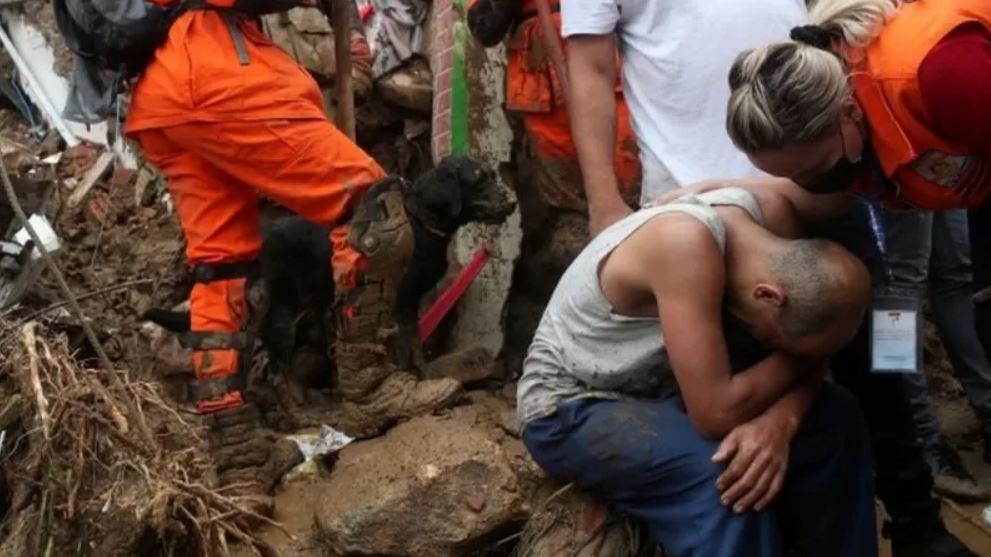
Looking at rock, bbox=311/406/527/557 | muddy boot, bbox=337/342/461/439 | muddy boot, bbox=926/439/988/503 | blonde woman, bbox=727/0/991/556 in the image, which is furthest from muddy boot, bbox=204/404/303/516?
blonde woman, bbox=727/0/991/556

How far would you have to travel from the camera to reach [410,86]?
5.71m

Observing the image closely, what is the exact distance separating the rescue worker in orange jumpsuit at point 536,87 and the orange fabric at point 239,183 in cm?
57

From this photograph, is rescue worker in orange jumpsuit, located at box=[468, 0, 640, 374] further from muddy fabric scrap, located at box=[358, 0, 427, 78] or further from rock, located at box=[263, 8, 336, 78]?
rock, located at box=[263, 8, 336, 78]

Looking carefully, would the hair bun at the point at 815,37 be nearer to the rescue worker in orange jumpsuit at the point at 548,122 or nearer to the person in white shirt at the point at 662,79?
the person in white shirt at the point at 662,79

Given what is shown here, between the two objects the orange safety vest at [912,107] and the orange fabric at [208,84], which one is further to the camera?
the orange fabric at [208,84]

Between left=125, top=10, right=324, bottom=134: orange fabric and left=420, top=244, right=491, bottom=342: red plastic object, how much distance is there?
1.20 metres

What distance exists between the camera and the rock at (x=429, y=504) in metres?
3.79

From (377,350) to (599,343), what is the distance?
1.59 metres

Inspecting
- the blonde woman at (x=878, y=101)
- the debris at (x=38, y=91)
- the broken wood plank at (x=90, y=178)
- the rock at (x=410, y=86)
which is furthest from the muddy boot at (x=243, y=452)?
the debris at (x=38, y=91)

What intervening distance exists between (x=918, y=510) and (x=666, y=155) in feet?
3.54

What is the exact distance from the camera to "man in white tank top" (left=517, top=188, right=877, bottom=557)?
3.01 meters

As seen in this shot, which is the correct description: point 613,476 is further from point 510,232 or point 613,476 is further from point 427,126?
point 427,126

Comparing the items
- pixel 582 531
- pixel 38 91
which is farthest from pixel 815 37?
pixel 38 91

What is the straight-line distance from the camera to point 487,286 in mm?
5398
